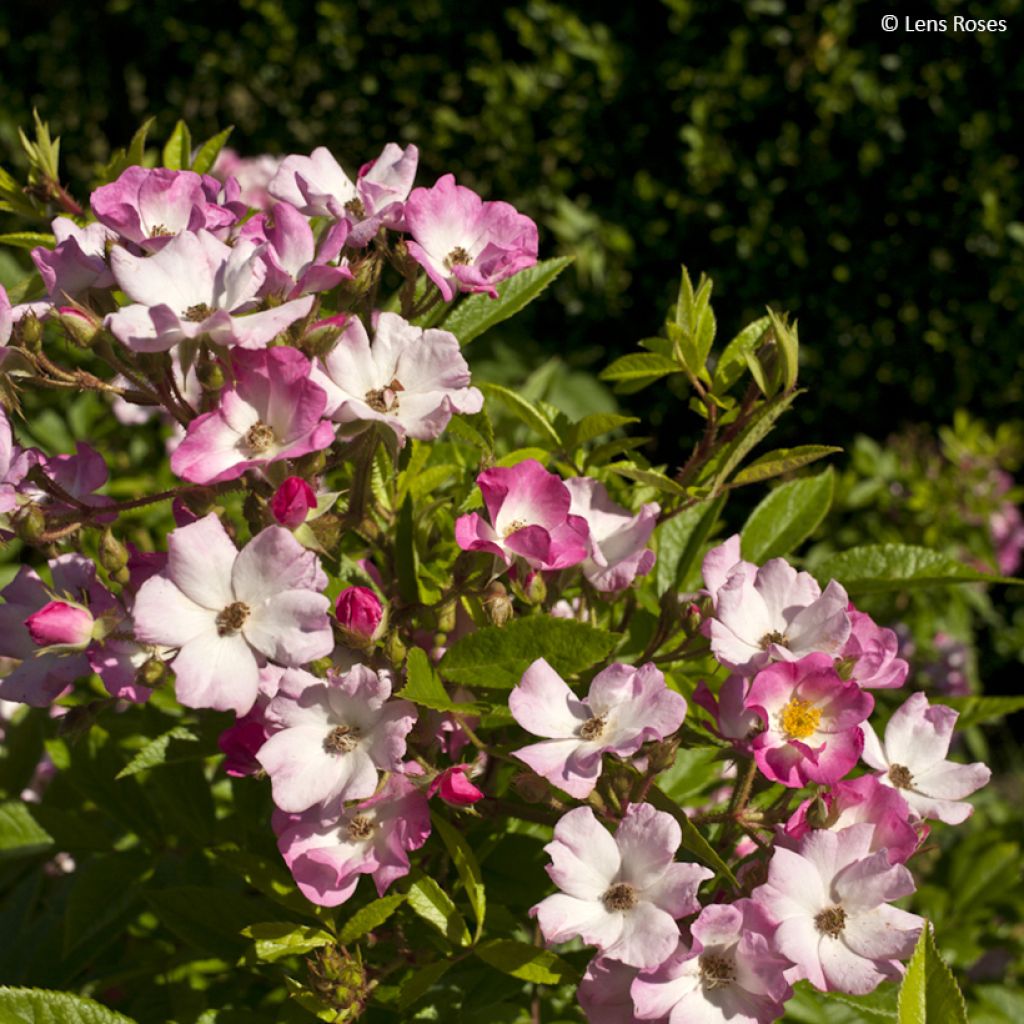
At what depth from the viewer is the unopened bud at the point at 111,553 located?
2.84ft

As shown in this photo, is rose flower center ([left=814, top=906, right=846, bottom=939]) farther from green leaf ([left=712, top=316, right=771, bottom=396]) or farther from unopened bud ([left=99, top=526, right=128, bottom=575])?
unopened bud ([left=99, top=526, right=128, bottom=575])

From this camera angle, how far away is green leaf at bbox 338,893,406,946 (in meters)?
0.91

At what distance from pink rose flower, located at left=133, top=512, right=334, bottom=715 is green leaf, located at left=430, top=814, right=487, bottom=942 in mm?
211

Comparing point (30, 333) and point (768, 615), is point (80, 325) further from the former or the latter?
point (768, 615)

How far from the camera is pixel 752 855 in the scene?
36.7 inches

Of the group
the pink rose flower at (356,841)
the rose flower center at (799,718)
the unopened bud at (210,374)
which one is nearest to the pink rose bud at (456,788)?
the pink rose flower at (356,841)

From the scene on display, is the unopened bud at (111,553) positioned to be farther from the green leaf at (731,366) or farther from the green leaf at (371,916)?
the green leaf at (731,366)

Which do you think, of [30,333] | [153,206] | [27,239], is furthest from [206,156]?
[30,333]

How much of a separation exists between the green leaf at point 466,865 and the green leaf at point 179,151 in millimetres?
816

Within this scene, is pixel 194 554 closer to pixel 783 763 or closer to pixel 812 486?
pixel 783 763

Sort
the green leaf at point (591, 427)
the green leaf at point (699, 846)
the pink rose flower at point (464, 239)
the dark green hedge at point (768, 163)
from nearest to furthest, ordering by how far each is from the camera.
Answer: the green leaf at point (699, 846)
the pink rose flower at point (464, 239)
the green leaf at point (591, 427)
the dark green hedge at point (768, 163)

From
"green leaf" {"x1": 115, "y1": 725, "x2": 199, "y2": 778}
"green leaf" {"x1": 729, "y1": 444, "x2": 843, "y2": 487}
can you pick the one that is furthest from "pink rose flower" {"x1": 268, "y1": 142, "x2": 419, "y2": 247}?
"green leaf" {"x1": 115, "y1": 725, "x2": 199, "y2": 778}

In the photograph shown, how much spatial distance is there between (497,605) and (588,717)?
0.37ft

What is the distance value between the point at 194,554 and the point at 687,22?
2.79 m
